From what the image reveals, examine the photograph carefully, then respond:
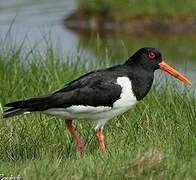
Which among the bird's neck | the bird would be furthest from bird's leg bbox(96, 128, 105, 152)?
the bird's neck

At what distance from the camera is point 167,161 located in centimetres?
579

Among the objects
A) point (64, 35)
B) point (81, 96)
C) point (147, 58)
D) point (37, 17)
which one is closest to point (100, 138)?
point (81, 96)

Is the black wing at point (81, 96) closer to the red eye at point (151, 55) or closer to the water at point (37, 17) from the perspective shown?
the red eye at point (151, 55)

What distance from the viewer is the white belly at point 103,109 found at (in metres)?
6.80

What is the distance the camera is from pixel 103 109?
683cm

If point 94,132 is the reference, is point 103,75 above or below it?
above

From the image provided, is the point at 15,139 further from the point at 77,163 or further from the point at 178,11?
the point at 178,11

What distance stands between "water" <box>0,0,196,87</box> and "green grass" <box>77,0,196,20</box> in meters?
0.54

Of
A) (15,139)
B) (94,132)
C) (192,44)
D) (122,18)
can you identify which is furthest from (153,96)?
(122,18)

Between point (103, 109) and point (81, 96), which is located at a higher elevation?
point (81, 96)

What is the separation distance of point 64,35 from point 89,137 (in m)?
10.9

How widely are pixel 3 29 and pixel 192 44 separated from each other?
4216 mm

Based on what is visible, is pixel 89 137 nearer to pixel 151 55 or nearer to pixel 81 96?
pixel 81 96

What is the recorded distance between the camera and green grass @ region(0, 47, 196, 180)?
5660mm
